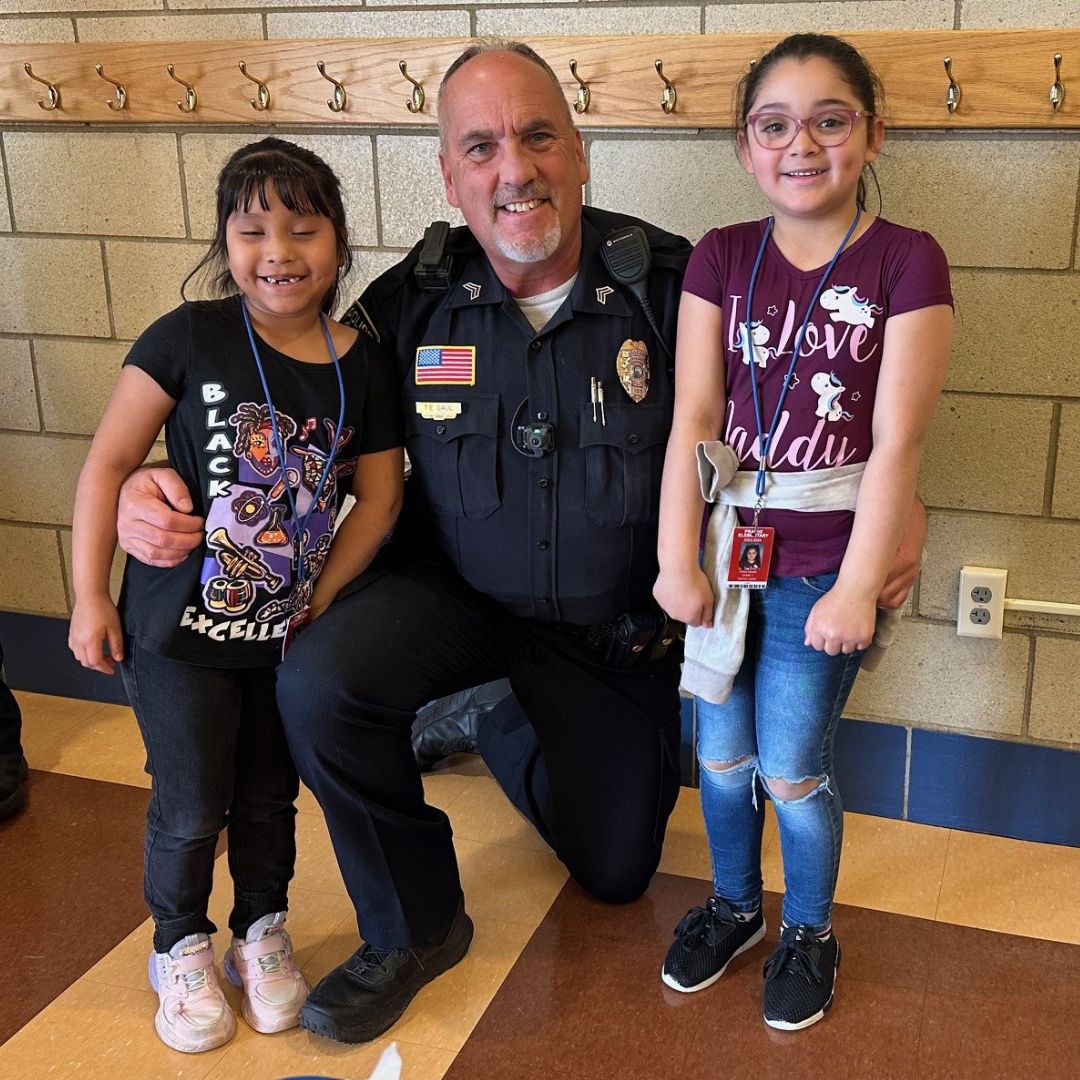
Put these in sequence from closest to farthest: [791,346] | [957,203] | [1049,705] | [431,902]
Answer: [791,346] < [431,902] < [957,203] < [1049,705]

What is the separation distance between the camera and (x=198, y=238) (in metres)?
2.44

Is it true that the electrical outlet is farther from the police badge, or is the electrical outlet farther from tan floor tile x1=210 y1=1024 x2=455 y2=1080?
tan floor tile x1=210 y1=1024 x2=455 y2=1080

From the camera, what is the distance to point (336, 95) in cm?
221

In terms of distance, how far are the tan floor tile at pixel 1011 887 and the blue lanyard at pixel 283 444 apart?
119 centimetres

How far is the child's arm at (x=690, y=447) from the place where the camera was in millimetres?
1602

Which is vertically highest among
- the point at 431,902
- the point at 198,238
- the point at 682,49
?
the point at 682,49

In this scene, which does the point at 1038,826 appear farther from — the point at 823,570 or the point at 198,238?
the point at 198,238

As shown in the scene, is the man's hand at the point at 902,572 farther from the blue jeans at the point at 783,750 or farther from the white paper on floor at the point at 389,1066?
the white paper on floor at the point at 389,1066

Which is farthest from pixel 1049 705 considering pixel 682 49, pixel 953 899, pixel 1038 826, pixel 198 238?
pixel 198 238

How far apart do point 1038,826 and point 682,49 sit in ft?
4.88

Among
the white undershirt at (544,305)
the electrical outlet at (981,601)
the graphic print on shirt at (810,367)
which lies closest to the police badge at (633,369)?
the white undershirt at (544,305)

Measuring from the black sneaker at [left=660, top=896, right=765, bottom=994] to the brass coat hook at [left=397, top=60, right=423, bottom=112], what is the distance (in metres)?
1.44

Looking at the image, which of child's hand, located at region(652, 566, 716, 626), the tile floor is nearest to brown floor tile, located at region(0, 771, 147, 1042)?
the tile floor

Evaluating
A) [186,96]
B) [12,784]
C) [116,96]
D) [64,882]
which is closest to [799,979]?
[64,882]
